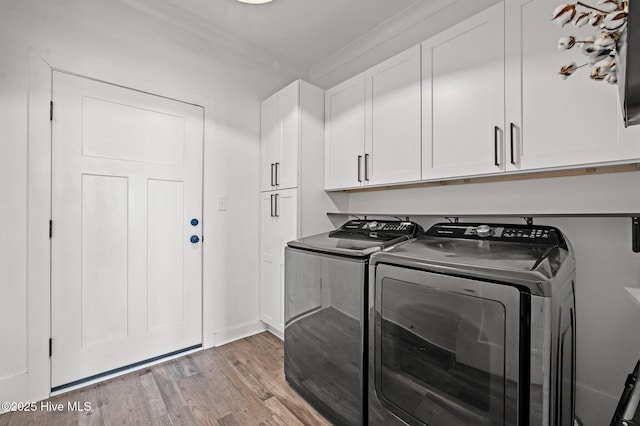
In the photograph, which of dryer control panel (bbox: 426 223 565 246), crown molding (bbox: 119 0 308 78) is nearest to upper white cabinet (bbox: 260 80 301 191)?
crown molding (bbox: 119 0 308 78)

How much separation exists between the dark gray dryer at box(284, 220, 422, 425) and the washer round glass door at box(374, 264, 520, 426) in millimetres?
133

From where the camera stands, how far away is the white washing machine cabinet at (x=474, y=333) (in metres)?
A: 0.93

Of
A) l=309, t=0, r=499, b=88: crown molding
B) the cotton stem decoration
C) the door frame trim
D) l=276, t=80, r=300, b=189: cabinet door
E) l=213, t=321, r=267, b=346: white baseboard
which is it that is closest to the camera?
the cotton stem decoration

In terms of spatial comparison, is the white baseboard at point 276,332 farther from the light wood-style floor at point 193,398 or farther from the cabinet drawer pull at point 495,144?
the cabinet drawer pull at point 495,144

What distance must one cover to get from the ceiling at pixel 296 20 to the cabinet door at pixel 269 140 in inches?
20.9

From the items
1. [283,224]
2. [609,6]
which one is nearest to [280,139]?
[283,224]

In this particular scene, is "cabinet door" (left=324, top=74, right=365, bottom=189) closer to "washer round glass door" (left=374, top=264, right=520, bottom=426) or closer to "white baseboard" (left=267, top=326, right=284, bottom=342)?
"washer round glass door" (left=374, top=264, right=520, bottom=426)

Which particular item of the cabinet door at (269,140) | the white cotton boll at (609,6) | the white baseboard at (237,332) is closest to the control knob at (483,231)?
the white cotton boll at (609,6)

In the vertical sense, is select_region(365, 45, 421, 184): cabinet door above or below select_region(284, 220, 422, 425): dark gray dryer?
above

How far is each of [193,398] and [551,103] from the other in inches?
98.7

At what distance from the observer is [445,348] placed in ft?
3.69

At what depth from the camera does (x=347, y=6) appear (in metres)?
2.13

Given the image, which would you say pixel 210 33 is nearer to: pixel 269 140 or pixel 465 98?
pixel 269 140

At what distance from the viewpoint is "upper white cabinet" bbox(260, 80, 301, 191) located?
231cm
